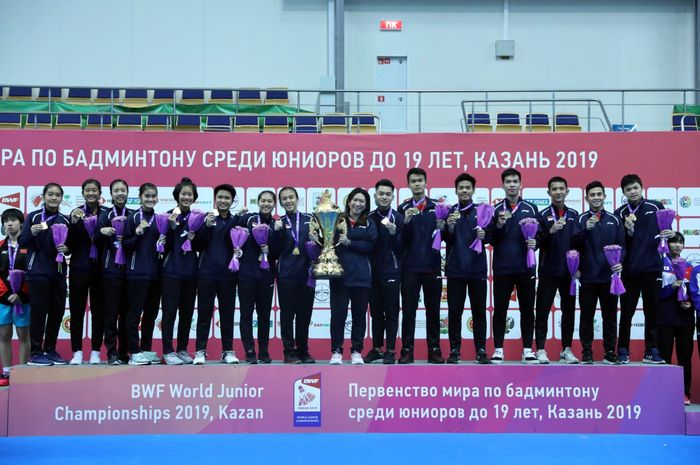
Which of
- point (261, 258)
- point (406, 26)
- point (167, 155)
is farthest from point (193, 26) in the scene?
point (261, 258)

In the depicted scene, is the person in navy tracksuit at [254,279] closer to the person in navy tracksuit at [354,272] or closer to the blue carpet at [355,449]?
the person in navy tracksuit at [354,272]

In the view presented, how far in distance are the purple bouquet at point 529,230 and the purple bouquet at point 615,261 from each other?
2.35 ft

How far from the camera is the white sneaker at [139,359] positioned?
6691mm

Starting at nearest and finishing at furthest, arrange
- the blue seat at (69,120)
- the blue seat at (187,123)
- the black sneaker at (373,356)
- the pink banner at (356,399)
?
the pink banner at (356,399) < the black sneaker at (373,356) < the blue seat at (69,120) < the blue seat at (187,123)

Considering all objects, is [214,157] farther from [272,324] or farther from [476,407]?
[476,407]

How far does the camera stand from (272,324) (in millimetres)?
9398

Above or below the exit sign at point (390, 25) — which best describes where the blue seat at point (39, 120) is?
below

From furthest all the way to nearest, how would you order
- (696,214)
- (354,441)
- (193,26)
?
(193,26) < (696,214) < (354,441)

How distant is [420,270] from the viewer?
6.91m

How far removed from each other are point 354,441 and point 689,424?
10.2ft

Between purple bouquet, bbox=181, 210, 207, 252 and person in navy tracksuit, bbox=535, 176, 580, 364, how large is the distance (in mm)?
3255

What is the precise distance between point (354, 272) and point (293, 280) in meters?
0.61

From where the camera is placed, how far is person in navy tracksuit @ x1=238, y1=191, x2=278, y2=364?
270 inches

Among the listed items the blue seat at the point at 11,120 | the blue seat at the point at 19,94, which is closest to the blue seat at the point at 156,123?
the blue seat at the point at 11,120
